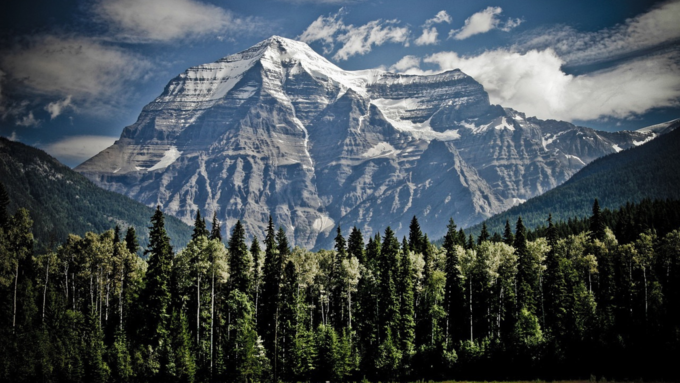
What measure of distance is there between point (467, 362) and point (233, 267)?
3311cm

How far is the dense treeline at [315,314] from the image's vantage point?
76.8m

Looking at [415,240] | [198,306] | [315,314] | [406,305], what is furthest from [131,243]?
[415,240]

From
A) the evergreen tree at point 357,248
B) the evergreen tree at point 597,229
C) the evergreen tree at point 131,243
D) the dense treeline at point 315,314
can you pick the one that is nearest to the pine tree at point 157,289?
the dense treeline at point 315,314

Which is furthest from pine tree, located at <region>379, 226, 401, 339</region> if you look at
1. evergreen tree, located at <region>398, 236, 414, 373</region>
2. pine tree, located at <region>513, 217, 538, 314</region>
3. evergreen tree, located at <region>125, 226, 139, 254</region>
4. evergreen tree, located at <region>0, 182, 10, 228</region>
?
evergreen tree, located at <region>0, 182, 10, 228</region>

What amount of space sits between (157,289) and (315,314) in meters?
28.4

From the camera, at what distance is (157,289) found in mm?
80000

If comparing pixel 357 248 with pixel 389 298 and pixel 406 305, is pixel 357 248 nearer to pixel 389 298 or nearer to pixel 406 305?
pixel 389 298

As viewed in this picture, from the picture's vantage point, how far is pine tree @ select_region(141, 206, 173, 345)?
79.6 m

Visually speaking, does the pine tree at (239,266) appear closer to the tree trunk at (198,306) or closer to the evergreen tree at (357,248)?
the tree trunk at (198,306)

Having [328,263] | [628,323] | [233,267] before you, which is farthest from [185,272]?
[628,323]

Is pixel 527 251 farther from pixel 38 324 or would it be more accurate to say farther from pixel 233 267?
pixel 38 324

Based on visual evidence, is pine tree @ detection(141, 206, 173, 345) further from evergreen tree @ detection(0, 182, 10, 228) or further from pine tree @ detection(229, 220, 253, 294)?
evergreen tree @ detection(0, 182, 10, 228)

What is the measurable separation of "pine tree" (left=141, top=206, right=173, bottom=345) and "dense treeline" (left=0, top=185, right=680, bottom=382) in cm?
16

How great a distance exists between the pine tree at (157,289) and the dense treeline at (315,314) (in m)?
0.16
